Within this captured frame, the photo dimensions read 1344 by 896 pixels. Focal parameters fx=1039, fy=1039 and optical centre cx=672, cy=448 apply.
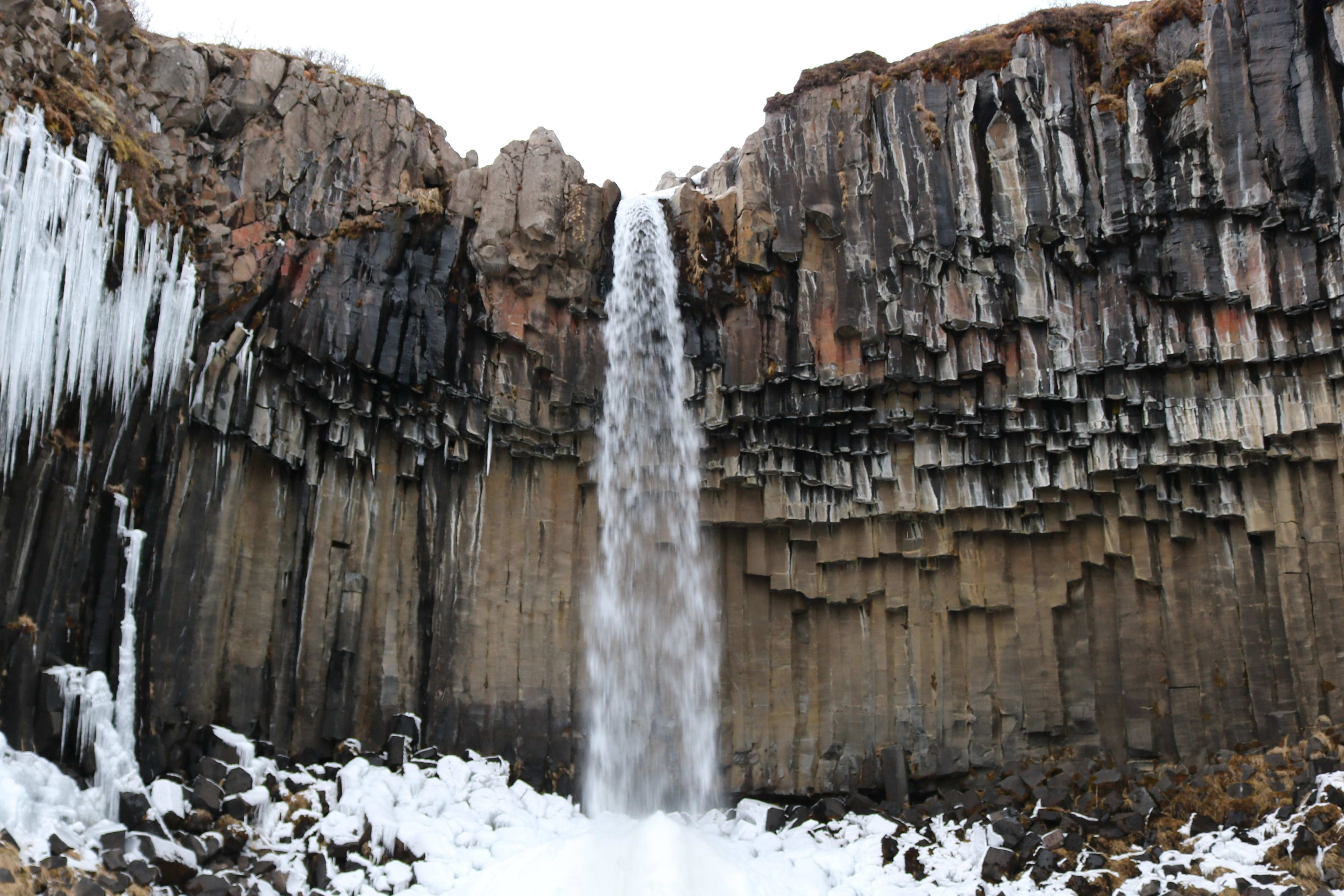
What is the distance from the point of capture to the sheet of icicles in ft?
39.5

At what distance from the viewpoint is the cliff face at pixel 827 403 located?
15.1 metres

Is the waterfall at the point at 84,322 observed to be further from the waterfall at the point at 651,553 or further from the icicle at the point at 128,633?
the waterfall at the point at 651,553

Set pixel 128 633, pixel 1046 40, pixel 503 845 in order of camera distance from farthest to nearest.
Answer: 1. pixel 1046 40
2. pixel 503 845
3. pixel 128 633

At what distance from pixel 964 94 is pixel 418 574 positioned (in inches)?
474

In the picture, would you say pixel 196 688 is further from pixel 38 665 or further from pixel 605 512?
pixel 605 512

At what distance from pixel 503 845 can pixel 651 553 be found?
5569 millimetres

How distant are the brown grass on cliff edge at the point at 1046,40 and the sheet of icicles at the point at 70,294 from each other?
414 inches

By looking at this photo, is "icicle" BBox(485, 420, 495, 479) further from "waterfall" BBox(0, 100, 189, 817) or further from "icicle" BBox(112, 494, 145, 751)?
"icicle" BBox(112, 494, 145, 751)

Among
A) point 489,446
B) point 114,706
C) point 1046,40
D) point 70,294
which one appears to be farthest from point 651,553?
point 1046,40

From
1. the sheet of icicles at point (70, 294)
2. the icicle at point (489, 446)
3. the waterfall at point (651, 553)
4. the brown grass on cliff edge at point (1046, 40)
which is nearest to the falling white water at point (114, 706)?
the sheet of icicles at point (70, 294)

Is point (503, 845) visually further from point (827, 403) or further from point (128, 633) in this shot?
point (827, 403)

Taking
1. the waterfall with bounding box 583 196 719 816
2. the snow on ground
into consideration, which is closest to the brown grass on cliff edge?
the waterfall with bounding box 583 196 719 816

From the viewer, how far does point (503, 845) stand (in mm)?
14438

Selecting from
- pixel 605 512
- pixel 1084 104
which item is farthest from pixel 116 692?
pixel 1084 104
